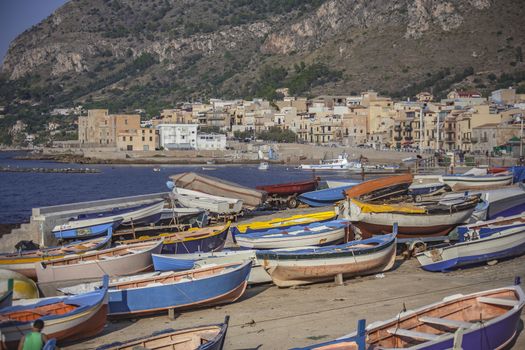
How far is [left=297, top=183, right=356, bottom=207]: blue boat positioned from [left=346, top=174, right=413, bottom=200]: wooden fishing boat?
3833 mm

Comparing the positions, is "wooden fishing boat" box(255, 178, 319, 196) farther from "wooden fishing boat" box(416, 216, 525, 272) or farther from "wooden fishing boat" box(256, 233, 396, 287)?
"wooden fishing boat" box(256, 233, 396, 287)

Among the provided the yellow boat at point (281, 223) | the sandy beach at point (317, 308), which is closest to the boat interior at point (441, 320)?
the sandy beach at point (317, 308)

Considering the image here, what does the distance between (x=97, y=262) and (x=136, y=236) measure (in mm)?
5283

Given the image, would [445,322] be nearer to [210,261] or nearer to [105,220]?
[210,261]

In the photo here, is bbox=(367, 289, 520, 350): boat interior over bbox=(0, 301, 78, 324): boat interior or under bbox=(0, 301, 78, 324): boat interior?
over

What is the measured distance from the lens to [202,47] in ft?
623

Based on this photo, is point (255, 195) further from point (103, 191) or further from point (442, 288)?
point (103, 191)

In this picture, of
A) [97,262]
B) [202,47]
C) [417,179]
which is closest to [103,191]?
[417,179]

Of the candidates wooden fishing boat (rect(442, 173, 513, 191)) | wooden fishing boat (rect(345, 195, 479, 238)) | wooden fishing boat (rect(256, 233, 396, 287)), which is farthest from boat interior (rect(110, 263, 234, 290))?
wooden fishing boat (rect(442, 173, 513, 191))

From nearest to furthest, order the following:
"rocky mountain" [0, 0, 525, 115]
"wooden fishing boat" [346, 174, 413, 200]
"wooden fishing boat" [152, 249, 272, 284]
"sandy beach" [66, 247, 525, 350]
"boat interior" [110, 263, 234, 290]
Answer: "sandy beach" [66, 247, 525, 350] < "boat interior" [110, 263, 234, 290] < "wooden fishing boat" [152, 249, 272, 284] < "wooden fishing boat" [346, 174, 413, 200] < "rocky mountain" [0, 0, 525, 115]

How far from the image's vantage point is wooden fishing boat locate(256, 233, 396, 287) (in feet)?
51.4

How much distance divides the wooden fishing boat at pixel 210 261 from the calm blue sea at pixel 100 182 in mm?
24201

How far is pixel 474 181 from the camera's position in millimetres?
30250

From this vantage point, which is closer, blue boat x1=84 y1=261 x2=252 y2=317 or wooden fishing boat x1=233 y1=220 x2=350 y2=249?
blue boat x1=84 y1=261 x2=252 y2=317
